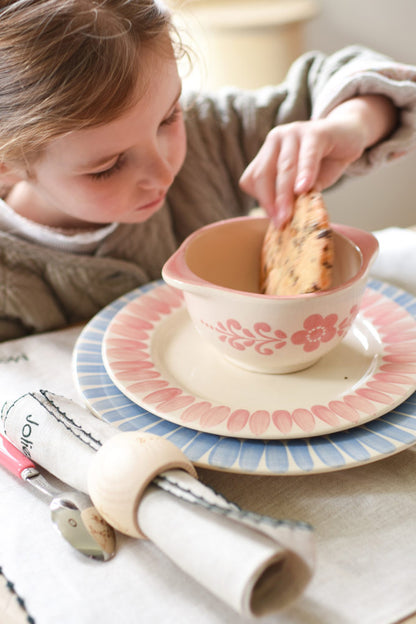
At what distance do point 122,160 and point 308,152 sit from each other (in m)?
0.21

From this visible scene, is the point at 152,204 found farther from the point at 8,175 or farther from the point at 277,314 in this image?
the point at 277,314

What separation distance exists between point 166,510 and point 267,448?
0.11m

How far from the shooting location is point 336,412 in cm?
47

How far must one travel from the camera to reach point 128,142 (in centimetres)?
63

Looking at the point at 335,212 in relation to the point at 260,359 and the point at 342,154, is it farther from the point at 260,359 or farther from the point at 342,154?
the point at 260,359

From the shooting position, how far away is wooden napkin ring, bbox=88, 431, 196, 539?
37 centimetres

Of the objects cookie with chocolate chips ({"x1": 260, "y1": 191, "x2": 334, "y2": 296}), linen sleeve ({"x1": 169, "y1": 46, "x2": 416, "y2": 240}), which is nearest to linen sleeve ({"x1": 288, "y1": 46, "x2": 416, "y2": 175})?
linen sleeve ({"x1": 169, "y1": 46, "x2": 416, "y2": 240})

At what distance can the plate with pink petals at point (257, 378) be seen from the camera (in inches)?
18.2

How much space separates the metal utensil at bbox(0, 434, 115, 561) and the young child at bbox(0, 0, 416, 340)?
1.10 feet

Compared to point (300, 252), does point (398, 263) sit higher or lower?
lower

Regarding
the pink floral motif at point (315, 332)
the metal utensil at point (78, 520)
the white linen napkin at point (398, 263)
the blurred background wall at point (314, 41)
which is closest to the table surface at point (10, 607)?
the metal utensil at point (78, 520)

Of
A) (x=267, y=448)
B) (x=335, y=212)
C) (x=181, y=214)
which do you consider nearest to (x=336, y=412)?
(x=267, y=448)

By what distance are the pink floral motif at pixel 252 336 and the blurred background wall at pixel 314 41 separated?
74 cm

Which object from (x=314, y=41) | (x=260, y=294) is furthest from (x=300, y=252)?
(x=314, y=41)
